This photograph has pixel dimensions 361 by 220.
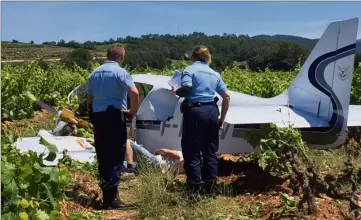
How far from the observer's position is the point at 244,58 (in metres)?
41.8

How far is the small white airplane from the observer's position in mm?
6520

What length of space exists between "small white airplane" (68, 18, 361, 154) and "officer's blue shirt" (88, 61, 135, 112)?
1460 millimetres

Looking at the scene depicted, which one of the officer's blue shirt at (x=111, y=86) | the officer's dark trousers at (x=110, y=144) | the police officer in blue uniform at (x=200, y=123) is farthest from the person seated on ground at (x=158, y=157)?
the officer's blue shirt at (x=111, y=86)

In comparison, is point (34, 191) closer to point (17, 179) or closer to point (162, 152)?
point (17, 179)

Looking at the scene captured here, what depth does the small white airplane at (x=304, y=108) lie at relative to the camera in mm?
6520

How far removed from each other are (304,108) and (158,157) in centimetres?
207

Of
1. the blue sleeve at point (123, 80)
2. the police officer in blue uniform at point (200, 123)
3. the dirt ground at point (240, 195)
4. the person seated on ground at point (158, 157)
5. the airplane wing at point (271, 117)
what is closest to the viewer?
the dirt ground at point (240, 195)

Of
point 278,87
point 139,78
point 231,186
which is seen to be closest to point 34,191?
point 231,186

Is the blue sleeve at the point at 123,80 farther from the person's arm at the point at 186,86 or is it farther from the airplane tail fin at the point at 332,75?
the airplane tail fin at the point at 332,75

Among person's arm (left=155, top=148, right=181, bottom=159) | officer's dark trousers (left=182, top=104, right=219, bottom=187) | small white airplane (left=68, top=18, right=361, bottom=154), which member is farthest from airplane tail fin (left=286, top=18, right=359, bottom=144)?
person's arm (left=155, top=148, right=181, bottom=159)

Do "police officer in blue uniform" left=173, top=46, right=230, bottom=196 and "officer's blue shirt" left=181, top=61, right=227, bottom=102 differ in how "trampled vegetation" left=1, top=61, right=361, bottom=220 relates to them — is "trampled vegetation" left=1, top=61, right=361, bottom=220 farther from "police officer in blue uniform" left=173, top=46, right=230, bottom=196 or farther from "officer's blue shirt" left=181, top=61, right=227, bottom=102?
"officer's blue shirt" left=181, top=61, right=227, bottom=102

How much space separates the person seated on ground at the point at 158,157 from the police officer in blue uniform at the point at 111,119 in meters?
1.07

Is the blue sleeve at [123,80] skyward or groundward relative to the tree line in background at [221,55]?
groundward

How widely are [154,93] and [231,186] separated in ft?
6.28
